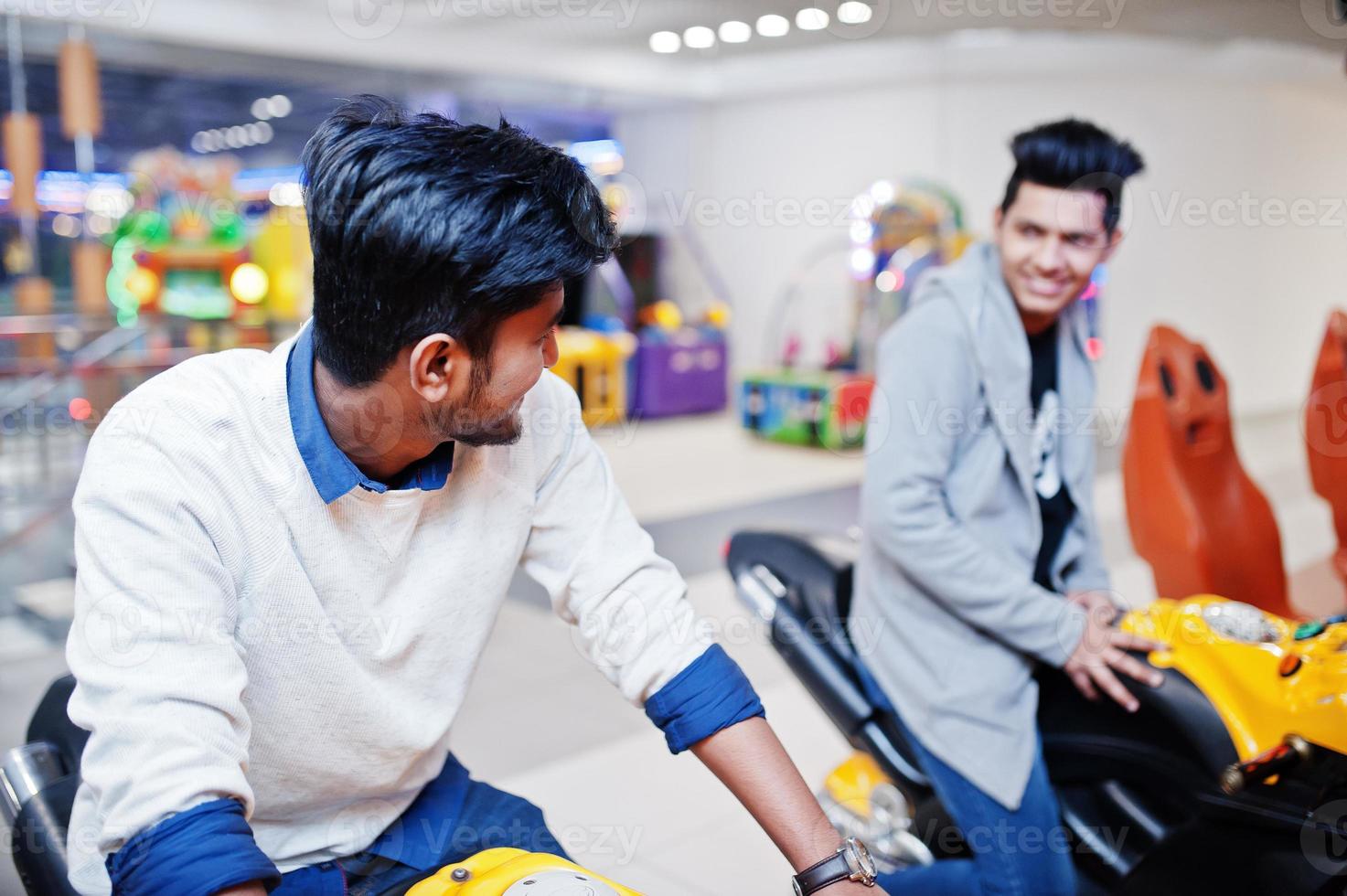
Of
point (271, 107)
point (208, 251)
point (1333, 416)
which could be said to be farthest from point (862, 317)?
point (1333, 416)

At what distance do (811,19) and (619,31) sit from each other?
4.95ft

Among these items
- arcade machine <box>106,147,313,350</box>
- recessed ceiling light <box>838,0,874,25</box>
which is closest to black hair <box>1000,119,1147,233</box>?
arcade machine <box>106,147,313,350</box>

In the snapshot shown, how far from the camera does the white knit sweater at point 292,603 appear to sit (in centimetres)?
86

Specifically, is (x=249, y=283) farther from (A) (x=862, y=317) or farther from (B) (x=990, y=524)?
→ (B) (x=990, y=524)

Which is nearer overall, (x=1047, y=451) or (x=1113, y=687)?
(x=1113, y=687)

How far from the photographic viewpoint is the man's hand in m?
1.62

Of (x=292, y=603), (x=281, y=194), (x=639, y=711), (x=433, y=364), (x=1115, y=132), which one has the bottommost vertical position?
(x=639, y=711)

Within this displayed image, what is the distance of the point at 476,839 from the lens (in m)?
1.22

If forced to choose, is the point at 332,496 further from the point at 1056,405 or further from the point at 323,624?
the point at 1056,405

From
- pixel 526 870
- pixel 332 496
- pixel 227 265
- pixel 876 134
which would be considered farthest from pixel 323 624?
pixel 876 134

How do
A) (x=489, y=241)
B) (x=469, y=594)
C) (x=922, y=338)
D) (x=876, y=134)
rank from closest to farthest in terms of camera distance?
(x=489, y=241) → (x=469, y=594) → (x=922, y=338) → (x=876, y=134)

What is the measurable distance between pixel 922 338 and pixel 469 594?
875 mm

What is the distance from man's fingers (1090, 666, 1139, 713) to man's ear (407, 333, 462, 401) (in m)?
1.12

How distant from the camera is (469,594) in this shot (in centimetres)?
115
